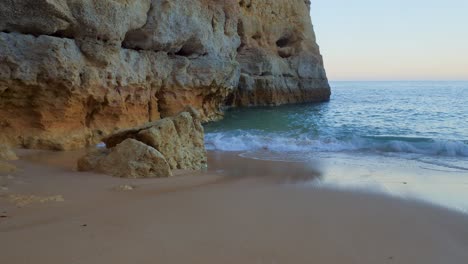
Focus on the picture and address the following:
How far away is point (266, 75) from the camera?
22219mm

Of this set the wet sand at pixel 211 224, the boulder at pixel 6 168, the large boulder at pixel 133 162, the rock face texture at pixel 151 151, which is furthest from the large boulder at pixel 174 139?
the boulder at pixel 6 168

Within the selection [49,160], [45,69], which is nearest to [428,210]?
[49,160]

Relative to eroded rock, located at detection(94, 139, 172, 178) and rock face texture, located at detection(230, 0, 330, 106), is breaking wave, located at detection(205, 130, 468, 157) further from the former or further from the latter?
rock face texture, located at detection(230, 0, 330, 106)

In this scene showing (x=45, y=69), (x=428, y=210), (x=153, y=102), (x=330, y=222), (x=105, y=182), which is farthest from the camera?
(x=153, y=102)

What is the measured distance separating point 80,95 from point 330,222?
21.2ft

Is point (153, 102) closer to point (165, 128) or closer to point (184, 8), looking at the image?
point (184, 8)

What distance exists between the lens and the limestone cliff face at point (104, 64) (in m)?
7.52

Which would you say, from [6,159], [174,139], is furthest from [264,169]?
[6,159]

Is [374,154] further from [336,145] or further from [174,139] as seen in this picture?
[174,139]

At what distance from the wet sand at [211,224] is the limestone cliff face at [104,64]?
3047 mm

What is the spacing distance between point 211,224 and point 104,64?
647cm

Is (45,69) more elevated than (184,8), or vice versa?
(184,8)

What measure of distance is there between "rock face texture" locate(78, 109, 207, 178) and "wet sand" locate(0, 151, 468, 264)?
306 millimetres

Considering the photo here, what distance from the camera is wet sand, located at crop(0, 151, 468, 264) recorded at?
9.16ft
